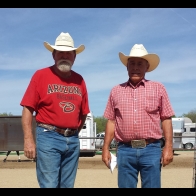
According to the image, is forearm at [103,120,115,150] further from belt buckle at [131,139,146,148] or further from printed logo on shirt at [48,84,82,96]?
printed logo on shirt at [48,84,82,96]

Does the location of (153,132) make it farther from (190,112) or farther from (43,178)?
(190,112)

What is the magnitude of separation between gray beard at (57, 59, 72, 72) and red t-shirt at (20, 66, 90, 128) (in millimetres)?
119

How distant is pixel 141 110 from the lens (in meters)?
3.84

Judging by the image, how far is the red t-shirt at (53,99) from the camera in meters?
3.93

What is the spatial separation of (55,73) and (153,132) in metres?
1.19

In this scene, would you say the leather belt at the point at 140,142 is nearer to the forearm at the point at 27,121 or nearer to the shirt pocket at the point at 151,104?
the shirt pocket at the point at 151,104

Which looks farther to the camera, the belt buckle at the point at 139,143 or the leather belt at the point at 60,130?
the leather belt at the point at 60,130

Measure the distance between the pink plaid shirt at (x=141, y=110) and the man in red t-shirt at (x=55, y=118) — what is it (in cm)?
48

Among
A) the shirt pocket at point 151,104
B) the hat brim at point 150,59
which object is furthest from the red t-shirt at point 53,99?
the shirt pocket at point 151,104

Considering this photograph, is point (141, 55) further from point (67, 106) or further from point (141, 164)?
point (141, 164)

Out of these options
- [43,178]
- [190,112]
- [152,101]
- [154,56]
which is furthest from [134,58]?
[190,112]

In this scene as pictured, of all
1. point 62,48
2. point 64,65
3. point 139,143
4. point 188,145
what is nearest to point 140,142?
point 139,143

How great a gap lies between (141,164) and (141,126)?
1.23 feet

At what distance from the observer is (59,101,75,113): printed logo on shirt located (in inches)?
155
